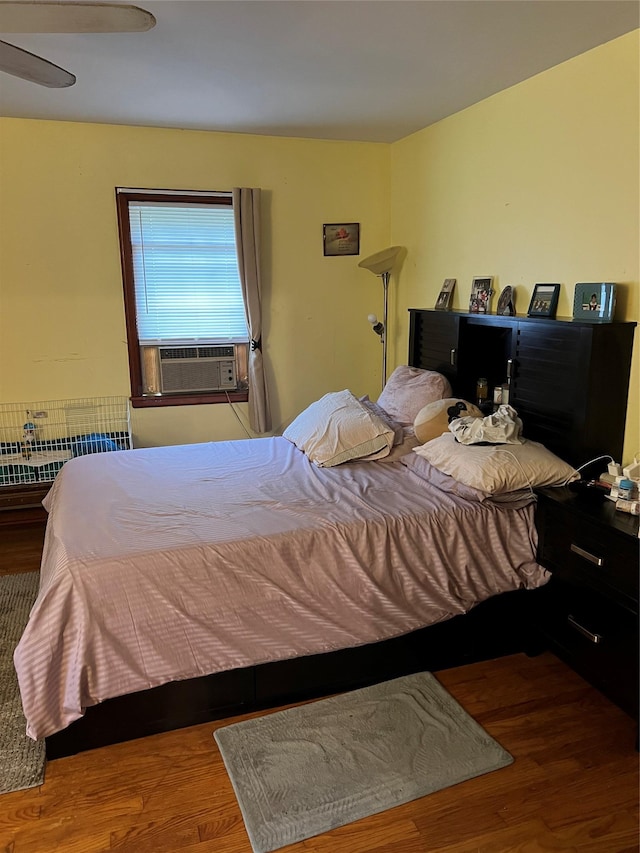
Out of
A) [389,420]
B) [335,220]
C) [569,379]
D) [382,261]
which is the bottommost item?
[389,420]

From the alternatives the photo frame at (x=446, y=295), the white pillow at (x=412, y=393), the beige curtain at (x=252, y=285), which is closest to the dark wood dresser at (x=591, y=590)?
the white pillow at (x=412, y=393)

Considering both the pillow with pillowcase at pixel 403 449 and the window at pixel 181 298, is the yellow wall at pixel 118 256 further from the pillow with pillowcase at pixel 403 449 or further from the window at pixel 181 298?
the pillow with pillowcase at pixel 403 449

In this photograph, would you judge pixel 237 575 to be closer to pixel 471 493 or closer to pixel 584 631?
pixel 471 493

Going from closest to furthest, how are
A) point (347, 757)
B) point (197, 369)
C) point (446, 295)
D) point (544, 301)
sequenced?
point (347, 757) < point (544, 301) < point (446, 295) < point (197, 369)

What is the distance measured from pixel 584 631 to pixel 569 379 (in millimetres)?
1004

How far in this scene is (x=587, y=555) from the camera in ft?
7.12

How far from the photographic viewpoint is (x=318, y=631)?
215 centimetres

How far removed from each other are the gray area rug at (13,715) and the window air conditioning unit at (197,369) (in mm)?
1617

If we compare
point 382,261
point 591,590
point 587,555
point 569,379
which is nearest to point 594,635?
point 591,590

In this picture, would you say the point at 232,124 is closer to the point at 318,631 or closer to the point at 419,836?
the point at 318,631

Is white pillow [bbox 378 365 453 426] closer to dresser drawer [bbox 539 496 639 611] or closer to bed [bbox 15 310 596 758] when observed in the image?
bed [bbox 15 310 596 758]

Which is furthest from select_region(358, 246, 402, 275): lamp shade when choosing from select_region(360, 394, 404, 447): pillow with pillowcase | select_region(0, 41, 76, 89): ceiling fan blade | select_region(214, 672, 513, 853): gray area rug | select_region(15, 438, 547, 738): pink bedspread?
select_region(214, 672, 513, 853): gray area rug

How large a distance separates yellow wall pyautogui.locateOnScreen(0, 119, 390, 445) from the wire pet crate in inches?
3.2

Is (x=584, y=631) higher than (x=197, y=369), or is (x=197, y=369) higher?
(x=197, y=369)
